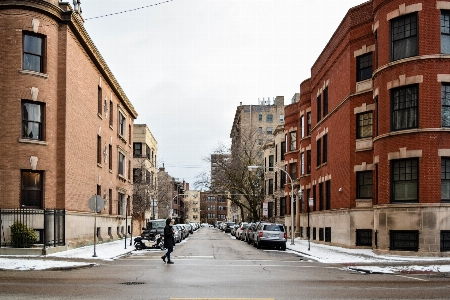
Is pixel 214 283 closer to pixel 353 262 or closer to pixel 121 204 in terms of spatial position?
pixel 353 262

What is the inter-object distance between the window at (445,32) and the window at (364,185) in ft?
28.5

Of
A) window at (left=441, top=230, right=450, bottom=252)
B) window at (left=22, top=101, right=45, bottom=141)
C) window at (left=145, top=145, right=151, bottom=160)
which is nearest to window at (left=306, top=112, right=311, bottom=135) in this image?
window at (left=441, top=230, right=450, bottom=252)

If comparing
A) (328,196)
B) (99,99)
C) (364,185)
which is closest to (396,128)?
(364,185)

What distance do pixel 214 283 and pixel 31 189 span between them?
15997 millimetres

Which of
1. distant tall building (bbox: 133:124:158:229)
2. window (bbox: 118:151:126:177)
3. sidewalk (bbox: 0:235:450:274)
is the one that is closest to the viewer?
sidewalk (bbox: 0:235:450:274)

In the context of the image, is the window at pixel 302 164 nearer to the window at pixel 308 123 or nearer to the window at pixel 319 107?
the window at pixel 308 123

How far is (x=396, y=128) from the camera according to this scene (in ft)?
87.6

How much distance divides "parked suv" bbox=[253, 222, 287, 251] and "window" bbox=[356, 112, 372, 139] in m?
7.61

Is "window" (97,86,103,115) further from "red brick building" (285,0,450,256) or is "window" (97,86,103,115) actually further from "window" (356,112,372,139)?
"window" (356,112,372,139)

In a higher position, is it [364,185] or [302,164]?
[302,164]

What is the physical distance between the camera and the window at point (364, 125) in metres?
32.0

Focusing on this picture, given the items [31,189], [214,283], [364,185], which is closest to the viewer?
[214,283]

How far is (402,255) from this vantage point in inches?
1010

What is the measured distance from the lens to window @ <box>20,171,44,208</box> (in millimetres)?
27594
